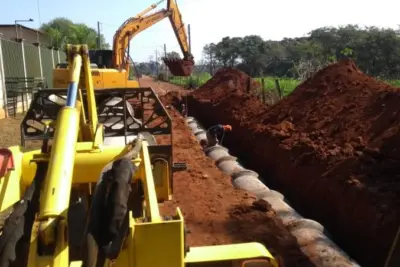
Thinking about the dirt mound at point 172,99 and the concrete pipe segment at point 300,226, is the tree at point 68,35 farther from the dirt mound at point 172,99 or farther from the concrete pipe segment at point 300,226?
the concrete pipe segment at point 300,226

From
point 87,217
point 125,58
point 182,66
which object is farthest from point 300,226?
point 182,66

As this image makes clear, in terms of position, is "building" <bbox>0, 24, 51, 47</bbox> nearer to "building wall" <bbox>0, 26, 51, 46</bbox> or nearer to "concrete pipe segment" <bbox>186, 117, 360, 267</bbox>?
"building wall" <bbox>0, 26, 51, 46</bbox>

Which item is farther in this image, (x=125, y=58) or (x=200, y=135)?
(x=125, y=58)

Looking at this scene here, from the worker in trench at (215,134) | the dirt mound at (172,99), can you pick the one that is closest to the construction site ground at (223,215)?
the worker in trench at (215,134)

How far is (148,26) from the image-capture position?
1681 cm

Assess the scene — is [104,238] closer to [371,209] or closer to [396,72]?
[371,209]

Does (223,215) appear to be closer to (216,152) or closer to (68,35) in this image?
(216,152)

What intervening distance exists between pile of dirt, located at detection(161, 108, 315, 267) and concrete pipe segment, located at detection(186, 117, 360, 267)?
0.16 meters

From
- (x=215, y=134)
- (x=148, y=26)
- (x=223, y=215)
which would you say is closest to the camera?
(x=223, y=215)

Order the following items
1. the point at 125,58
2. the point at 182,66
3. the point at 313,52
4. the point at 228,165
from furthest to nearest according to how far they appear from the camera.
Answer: the point at 313,52, the point at 182,66, the point at 125,58, the point at 228,165

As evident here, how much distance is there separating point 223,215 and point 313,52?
1881 inches

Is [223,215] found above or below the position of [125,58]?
below

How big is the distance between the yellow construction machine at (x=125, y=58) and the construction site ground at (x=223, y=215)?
10.1ft

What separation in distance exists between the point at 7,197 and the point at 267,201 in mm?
4838
